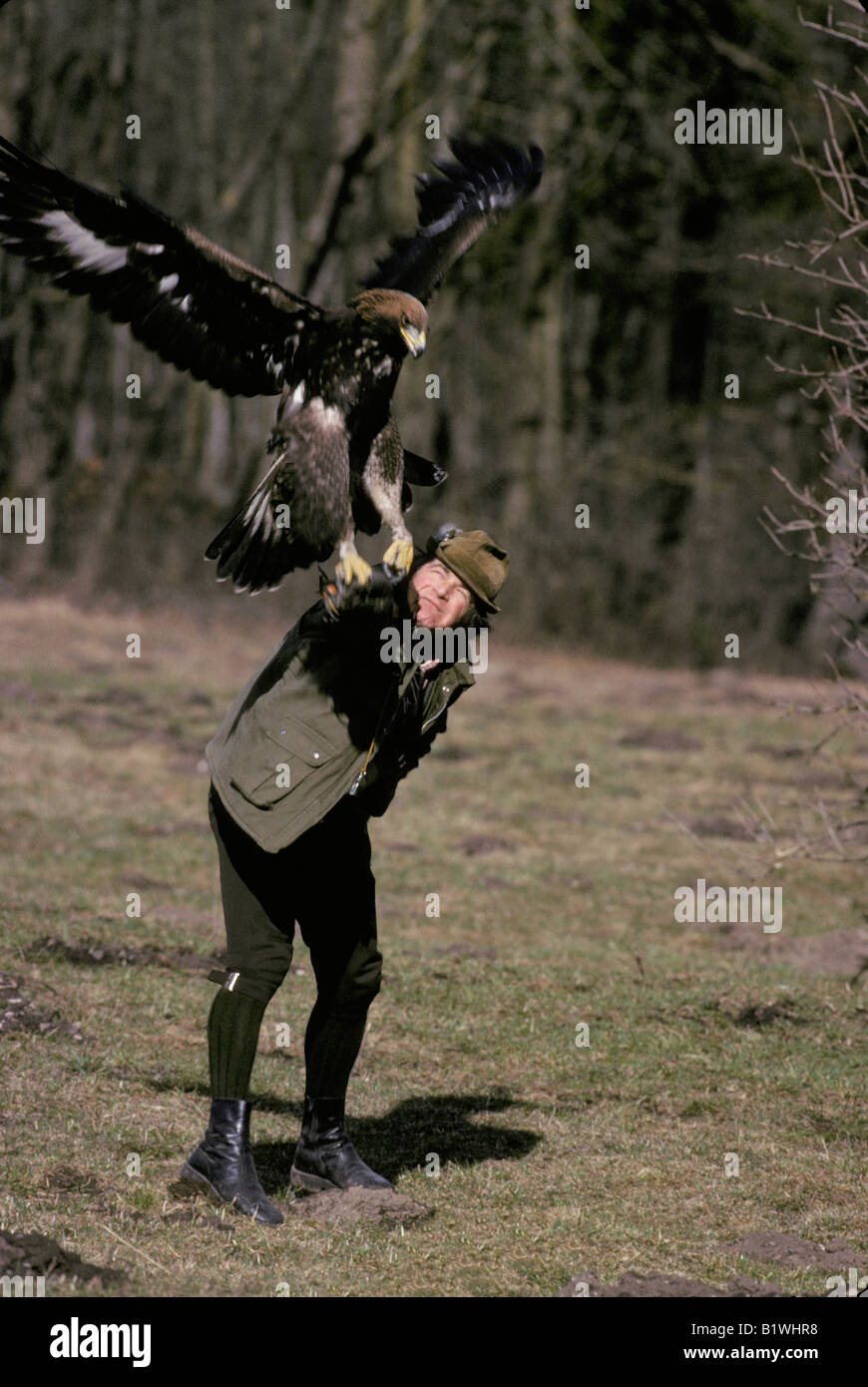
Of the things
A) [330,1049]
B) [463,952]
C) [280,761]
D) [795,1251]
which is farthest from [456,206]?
[463,952]

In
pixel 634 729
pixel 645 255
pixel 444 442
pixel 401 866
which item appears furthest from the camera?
pixel 444 442

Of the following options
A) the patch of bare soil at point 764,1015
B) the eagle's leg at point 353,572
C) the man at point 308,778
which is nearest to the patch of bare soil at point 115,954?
the patch of bare soil at point 764,1015

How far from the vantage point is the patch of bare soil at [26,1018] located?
666 centimetres

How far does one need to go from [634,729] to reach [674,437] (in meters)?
9.59

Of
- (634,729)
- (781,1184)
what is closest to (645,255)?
(634,729)

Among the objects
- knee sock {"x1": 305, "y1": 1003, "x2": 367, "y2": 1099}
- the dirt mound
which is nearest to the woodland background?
the dirt mound

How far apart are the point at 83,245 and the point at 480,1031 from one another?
3.79 meters

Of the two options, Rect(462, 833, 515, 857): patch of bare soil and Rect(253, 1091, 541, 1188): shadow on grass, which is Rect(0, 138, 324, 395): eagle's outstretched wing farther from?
Rect(462, 833, 515, 857): patch of bare soil

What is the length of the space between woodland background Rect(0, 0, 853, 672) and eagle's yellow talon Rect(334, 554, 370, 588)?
13402 millimetres

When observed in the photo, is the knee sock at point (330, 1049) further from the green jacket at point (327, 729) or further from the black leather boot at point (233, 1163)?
the green jacket at point (327, 729)

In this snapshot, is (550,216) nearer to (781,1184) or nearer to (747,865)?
(747,865)

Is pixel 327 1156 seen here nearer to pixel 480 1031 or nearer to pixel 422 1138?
pixel 422 1138

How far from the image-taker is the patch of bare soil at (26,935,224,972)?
7.86 meters

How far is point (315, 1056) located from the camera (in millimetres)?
5348
